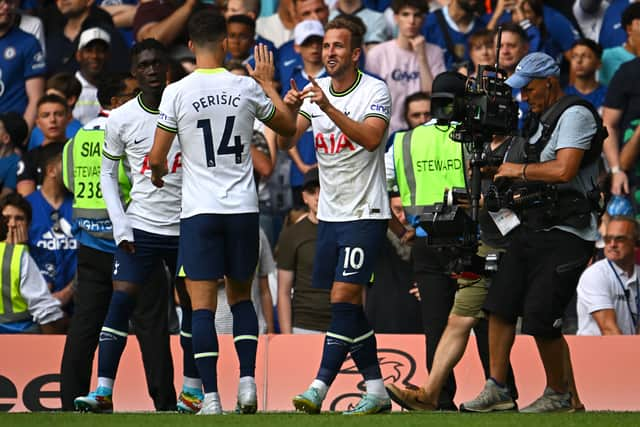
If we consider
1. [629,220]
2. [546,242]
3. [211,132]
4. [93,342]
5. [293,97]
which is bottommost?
[93,342]

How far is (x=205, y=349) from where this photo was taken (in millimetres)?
9000

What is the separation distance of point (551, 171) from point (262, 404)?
3.47 meters

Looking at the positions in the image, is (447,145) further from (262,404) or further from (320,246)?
(262,404)

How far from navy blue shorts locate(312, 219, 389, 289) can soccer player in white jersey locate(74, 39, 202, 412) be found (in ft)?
3.42

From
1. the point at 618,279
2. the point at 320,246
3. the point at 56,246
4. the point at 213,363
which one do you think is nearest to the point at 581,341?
the point at 618,279

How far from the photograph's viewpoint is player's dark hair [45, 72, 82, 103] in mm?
14617

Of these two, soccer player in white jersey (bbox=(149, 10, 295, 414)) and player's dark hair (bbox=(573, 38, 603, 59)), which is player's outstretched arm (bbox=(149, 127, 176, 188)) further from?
player's dark hair (bbox=(573, 38, 603, 59))

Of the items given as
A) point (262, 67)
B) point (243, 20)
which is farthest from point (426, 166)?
point (243, 20)

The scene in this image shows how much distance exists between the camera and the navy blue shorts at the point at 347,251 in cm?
940

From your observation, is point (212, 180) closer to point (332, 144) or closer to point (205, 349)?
point (332, 144)

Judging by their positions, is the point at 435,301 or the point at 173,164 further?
the point at 435,301

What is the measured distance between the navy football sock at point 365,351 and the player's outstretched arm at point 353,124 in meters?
1.12

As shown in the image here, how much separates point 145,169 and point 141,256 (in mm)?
607

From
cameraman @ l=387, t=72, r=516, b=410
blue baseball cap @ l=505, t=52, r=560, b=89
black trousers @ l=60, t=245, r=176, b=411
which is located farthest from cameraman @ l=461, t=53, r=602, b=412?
black trousers @ l=60, t=245, r=176, b=411
